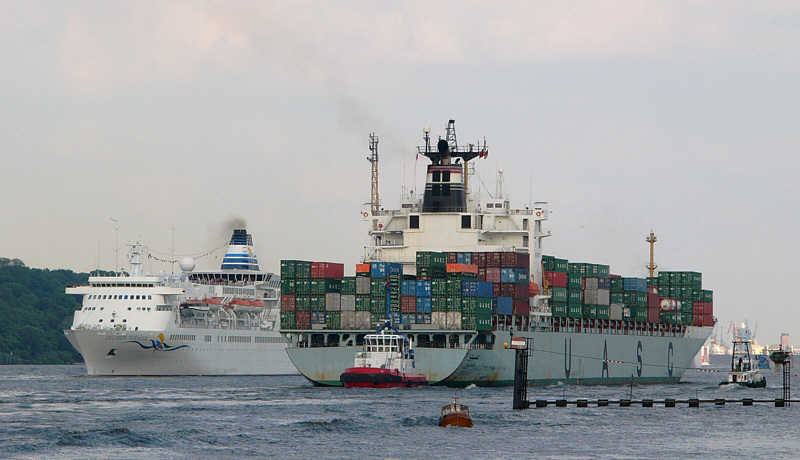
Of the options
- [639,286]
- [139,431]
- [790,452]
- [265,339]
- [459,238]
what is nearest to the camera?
[790,452]

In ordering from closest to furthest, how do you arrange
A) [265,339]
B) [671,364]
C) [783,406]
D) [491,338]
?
[783,406] < [491,338] < [671,364] < [265,339]

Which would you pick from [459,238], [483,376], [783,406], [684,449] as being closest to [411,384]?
[483,376]

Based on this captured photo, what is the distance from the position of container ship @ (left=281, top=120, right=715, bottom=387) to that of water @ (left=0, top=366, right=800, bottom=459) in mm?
3775

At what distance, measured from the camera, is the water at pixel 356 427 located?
56625 millimetres

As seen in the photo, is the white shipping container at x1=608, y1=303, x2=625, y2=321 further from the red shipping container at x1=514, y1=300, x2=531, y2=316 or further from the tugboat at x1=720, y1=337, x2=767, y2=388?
the red shipping container at x1=514, y1=300, x2=531, y2=316

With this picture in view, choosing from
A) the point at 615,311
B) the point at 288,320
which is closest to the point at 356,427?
the point at 288,320

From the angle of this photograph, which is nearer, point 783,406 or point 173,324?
point 783,406

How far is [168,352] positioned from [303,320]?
27813 millimetres

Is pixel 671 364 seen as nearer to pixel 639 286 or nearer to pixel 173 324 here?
pixel 639 286

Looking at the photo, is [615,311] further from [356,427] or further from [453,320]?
[356,427]

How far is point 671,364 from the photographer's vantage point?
121688 millimetres

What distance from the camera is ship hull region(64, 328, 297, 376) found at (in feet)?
375

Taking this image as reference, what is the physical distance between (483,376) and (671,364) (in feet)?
116

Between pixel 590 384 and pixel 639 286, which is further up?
pixel 639 286
